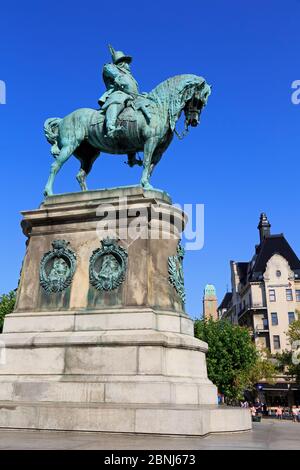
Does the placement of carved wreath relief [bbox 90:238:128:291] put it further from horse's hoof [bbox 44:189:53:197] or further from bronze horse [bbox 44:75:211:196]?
horse's hoof [bbox 44:189:53:197]

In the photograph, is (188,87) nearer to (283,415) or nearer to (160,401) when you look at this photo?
(160,401)

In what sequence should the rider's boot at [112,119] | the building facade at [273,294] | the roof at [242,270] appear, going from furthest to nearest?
1. the roof at [242,270]
2. the building facade at [273,294]
3. the rider's boot at [112,119]

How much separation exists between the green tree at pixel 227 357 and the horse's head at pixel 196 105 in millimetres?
28749

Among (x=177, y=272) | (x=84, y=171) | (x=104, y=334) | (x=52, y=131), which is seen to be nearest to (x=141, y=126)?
(x=84, y=171)

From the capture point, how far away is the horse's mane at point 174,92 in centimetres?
1339

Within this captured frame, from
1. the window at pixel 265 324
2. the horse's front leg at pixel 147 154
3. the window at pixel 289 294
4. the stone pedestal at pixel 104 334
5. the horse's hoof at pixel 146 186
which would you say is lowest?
the stone pedestal at pixel 104 334

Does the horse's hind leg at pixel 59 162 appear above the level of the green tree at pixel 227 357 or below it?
above

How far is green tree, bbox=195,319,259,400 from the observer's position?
39.3 meters

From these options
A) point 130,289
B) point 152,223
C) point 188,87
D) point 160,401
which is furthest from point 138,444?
point 188,87

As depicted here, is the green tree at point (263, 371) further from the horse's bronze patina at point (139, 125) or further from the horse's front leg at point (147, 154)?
the horse's front leg at point (147, 154)

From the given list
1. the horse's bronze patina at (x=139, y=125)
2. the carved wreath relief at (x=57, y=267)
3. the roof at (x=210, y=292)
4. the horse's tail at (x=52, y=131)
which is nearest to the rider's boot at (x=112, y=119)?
the horse's bronze patina at (x=139, y=125)

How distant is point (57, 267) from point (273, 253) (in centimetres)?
6048
